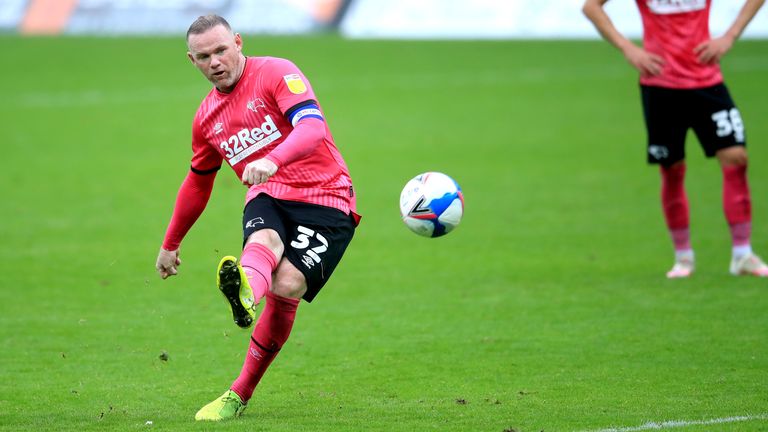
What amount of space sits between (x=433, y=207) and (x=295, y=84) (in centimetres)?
110

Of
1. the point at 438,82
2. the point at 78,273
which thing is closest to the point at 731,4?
the point at 438,82

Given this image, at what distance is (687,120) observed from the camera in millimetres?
9609

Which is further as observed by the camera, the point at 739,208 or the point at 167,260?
the point at 739,208

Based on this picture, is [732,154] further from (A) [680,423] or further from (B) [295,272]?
(B) [295,272]

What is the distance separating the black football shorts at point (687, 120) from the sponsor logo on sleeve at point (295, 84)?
4.42m

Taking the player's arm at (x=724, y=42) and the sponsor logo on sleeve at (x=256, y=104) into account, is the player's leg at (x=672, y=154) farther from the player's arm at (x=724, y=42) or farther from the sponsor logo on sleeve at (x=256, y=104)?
the sponsor logo on sleeve at (x=256, y=104)

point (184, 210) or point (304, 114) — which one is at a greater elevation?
point (304, 114)

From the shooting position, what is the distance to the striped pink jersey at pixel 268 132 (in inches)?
244

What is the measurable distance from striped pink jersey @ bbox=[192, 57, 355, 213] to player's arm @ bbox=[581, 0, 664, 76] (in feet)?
13.1

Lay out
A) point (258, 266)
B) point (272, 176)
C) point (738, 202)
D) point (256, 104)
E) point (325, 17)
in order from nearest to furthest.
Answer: point (258, 266) < point (272, 176) < point (256, 104) < point (738, 202) < point (325, 17)

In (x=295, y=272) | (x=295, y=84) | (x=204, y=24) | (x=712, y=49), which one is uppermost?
(x=204, y=24)

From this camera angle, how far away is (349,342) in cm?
809

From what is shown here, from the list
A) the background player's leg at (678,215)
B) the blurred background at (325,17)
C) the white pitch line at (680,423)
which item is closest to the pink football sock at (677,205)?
the background player's leg at (678,215)

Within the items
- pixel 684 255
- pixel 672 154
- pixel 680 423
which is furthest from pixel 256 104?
pixel 684 255
